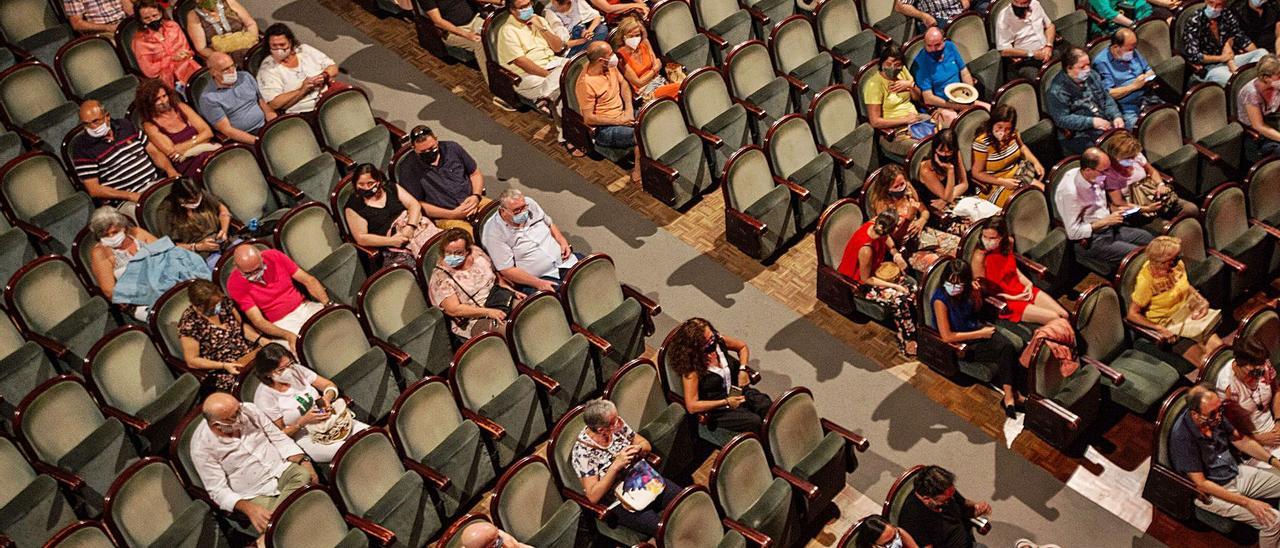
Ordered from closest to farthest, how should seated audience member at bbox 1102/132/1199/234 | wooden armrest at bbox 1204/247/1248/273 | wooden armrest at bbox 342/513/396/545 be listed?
wooden armrest at bbox 342/513/396/545
wooden armrest at bbox 1204/247/1248/273
seated audience member at bbox 1102/132/1199/234

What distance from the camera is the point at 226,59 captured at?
6406mm

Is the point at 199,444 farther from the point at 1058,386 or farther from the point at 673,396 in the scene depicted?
the point at 1058,386

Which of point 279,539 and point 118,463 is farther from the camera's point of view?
point 118,463

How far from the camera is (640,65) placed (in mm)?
6938

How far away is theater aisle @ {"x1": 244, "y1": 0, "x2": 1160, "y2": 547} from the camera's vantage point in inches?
205

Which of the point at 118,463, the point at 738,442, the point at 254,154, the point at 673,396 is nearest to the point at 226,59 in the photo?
the point at 254,154

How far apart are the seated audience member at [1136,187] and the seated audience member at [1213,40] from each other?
1.43 meters

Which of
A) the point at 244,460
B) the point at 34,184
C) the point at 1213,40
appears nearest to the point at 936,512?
the point at 244,460

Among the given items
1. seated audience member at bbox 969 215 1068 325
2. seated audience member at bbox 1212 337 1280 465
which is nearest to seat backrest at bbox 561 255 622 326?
seated audience member at bbox 969 215 1068 325

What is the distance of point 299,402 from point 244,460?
1.09ft

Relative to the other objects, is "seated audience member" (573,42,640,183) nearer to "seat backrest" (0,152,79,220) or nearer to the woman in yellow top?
the woman in yellow top

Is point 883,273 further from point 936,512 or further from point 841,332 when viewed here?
point 936,512

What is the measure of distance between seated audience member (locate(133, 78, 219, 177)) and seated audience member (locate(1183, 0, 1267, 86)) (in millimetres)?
5591

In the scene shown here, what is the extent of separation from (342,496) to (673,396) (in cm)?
141
